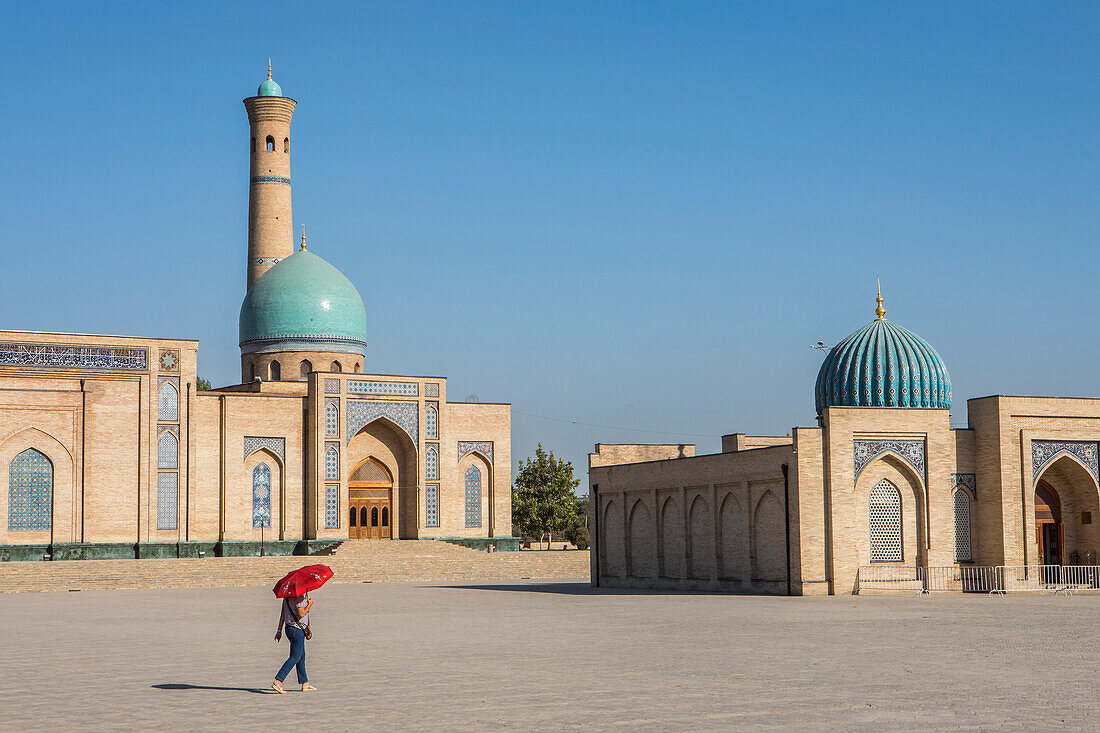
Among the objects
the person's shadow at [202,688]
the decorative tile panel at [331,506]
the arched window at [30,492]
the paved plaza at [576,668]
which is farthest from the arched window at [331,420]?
the person's shadow at [202,688]

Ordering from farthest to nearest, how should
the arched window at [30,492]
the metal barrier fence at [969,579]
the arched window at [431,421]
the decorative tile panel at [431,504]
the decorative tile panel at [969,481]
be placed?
1. the arched window at [431,421]
2. the decorative tile panel at [431,504]
3. the arched window at [30,492]
4. the decorative tile panel at [969,481]
5. the metal barrier fence at [969,579]

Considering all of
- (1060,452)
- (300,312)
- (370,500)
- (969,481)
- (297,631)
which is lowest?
(297,631)

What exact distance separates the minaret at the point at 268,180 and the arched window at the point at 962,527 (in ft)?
83.6

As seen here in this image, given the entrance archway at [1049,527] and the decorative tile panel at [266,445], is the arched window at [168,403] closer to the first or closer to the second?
the decorative tile panel at [266,445]

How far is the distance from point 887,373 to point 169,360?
61.1 feet

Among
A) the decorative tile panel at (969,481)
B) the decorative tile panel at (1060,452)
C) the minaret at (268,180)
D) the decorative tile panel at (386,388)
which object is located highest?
the minaret at (268,180)

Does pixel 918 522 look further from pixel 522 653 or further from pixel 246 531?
pixel 246 531

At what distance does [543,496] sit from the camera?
45.4 meters

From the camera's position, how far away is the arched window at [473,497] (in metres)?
38.7

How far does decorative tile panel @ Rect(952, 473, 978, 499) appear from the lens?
2444 centimetres

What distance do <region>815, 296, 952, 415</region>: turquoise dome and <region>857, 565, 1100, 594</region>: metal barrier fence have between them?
4.33m

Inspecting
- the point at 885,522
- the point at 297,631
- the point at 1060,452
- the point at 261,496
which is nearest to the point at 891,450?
the point at 885,522

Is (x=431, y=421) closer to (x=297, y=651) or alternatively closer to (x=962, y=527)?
(x=962, y=527)

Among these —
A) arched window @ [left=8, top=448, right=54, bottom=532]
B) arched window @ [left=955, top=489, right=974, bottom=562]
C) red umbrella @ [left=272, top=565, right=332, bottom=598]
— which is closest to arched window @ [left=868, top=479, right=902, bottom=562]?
arched window @ [left=955, top=489, right=974, bottom=562]
